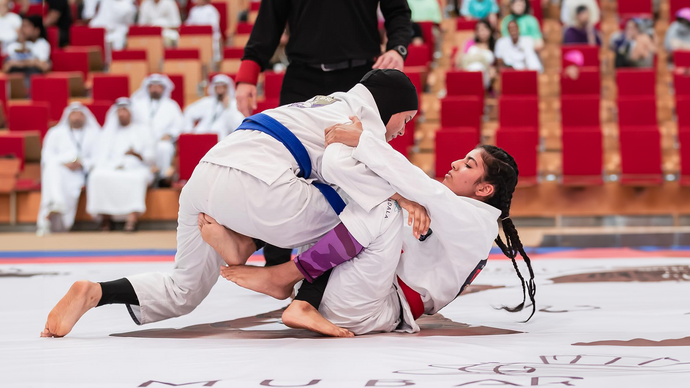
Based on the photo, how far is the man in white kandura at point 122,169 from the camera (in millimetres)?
6199

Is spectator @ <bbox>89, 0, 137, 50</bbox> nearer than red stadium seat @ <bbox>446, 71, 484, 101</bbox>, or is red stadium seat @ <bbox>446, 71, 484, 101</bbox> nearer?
red stadium seat @ <bbox>446, 71, 484, 101</bbox>

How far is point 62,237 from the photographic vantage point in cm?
587

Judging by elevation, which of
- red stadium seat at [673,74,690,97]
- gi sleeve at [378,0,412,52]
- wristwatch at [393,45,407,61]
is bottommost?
wristwatch at [393,45,407,61]

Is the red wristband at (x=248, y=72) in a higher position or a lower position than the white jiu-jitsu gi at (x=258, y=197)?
higher

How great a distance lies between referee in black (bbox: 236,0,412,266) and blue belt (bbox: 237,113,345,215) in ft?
2.72

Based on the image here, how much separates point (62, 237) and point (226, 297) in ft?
10.4

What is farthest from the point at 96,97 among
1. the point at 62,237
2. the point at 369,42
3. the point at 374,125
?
the point at 374,125

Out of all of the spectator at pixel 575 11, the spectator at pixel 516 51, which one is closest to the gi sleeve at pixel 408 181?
the spectator at pixel 516 51

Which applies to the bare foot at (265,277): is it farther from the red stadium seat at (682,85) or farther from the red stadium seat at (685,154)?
the red stadium seat at (682,85)

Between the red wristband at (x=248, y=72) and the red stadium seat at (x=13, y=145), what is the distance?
12.8 feet

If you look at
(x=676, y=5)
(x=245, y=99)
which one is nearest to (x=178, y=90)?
(x=245, y=99)

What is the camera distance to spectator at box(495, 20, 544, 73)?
7461 mm

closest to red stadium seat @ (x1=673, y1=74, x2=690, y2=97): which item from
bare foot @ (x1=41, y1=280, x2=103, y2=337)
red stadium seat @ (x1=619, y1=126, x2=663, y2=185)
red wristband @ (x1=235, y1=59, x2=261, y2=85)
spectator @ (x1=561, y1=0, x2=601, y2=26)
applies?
red stadium seat @ (x1=619, y1=126, x2=663, y2=185)

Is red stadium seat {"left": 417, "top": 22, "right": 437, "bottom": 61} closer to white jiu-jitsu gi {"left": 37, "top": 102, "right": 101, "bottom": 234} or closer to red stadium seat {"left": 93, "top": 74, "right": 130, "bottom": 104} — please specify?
red stadium seat {"left": 93, "top": 74, "right": 130, "bottom": 104}
